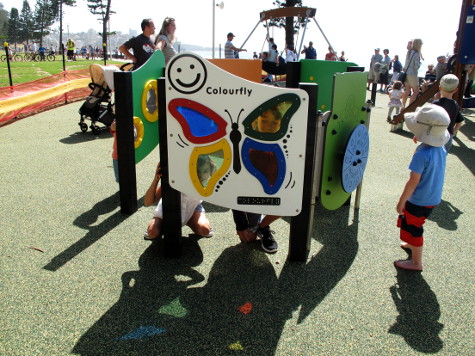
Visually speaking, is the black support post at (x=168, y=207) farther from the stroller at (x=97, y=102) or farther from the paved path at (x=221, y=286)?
the stroller at (x=97, y=102)

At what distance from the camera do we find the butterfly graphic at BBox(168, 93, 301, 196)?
2.75m

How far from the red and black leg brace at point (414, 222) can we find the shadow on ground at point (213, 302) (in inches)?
19.1

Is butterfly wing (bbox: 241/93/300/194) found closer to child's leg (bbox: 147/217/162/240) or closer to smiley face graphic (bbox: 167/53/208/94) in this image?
smiley face graphic (bbox: 167/53/208/94)

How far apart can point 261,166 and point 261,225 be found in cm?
82

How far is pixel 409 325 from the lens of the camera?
254 cm

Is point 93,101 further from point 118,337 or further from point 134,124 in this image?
point 118,337

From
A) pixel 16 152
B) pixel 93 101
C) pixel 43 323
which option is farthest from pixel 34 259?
pixel 93 101

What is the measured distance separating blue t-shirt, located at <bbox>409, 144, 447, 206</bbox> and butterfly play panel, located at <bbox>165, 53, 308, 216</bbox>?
82 centimetres

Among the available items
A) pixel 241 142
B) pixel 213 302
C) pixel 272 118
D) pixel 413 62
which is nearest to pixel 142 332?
pixel 213 302

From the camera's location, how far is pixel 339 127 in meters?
3.48

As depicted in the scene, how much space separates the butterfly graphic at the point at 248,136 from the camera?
9.02 ft

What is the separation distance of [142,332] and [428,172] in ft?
7.18

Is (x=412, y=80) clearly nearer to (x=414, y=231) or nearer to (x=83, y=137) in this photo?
(x=83, y=137)

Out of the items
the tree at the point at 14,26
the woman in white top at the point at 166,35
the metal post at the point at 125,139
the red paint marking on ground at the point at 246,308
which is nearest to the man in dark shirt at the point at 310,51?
the woman in white top at the point at 166,35
